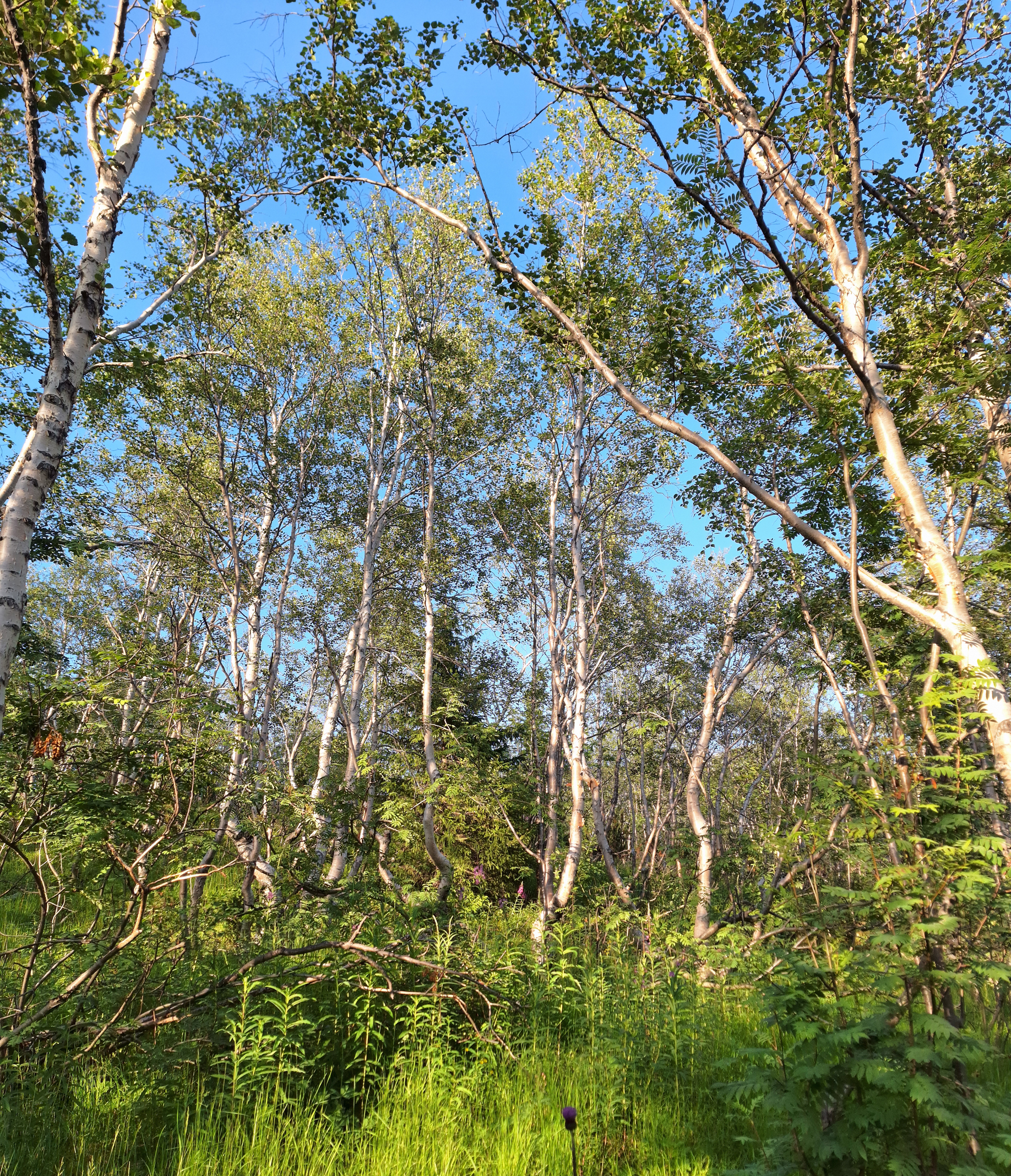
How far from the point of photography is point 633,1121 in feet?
10.6

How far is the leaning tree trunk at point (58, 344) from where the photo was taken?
300 cm

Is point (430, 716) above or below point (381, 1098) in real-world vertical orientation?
above

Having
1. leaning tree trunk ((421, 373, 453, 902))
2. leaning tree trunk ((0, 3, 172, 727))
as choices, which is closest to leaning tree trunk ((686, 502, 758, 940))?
leaning tree trunk ((421, 373, 453, 902))

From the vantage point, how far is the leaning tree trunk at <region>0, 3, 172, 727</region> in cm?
300

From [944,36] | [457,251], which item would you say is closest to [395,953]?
[944,36]

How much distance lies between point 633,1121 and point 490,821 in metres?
9.15

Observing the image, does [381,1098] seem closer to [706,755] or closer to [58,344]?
[58,344]

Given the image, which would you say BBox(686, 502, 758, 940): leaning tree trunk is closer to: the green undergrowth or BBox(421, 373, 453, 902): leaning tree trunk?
BBox(421, 373, 453, 902): leaning tree trunk

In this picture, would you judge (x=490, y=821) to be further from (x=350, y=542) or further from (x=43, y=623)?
(x=43, y=623)

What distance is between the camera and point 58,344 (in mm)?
3295

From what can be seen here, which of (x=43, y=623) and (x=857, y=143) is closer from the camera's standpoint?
(x=857, y=143)

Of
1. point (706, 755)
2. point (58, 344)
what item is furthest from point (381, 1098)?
point (706, 755)

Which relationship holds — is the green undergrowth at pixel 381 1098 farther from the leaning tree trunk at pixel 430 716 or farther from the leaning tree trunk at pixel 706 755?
the leaning tree trunk at pixel 706 755

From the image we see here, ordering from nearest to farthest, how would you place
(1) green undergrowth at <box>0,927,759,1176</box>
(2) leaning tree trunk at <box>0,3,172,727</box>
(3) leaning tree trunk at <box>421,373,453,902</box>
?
(1) green undergrowth at <box>0,927,759,1176</box> → (2) leaning tree trunk at <box>0,3,172,727</box> → (3) leaning tree trunk at <box>421,373,453,902</box>
